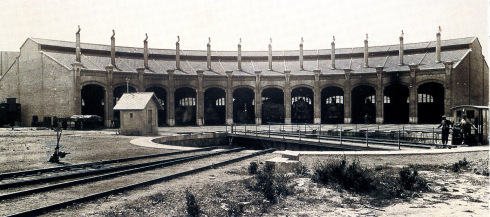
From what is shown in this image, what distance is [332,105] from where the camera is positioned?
37031 millimetres

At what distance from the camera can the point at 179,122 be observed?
36.8m

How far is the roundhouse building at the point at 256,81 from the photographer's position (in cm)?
3100

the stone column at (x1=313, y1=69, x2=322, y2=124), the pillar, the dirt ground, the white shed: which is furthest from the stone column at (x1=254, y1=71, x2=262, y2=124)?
the dirt ground

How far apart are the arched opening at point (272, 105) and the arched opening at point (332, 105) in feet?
15.0

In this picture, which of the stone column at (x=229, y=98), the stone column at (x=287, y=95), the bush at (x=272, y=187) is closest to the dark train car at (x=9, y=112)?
the stone column at (x=229, y=98)

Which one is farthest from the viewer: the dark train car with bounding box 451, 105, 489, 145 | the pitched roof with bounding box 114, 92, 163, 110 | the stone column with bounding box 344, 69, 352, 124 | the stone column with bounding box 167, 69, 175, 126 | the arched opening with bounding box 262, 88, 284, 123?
the arched opening with bounding box 262, 88, 284, 123

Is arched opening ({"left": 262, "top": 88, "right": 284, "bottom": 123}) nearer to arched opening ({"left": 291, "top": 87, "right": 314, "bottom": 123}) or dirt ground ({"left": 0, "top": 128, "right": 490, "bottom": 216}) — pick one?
arched opening ({"left": 291, "top": 87, "right": 314, "bottom": 123})

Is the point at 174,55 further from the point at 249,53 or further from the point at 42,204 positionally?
the point at 42,204

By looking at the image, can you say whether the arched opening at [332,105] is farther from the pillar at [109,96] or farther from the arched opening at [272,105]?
the pillar at [109,96]

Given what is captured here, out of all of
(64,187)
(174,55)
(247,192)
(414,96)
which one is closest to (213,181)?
(247,192)

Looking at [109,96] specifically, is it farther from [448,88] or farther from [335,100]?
Answer: [448,88]

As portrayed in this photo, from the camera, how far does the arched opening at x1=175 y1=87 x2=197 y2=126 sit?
36.9 m

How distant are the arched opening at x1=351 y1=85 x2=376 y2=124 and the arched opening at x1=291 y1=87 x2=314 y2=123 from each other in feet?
14.7

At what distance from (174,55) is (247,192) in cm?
3388
